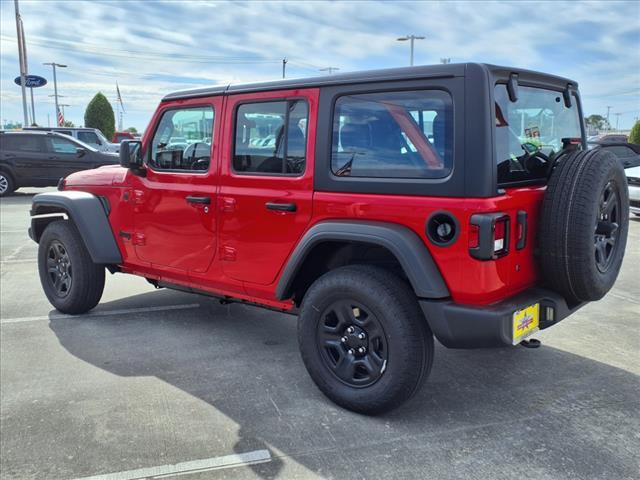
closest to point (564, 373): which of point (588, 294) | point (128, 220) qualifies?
point (588, 294)

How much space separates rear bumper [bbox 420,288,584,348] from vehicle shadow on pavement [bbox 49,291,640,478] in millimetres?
508

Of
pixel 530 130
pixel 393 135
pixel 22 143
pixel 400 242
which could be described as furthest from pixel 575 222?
pixel 22 143

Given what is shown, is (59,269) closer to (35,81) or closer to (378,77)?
(378,77)

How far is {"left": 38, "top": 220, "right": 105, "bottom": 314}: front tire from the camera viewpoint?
4680 millimetres

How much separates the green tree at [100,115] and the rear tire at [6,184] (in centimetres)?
2819

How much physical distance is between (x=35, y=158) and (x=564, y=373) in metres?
13.9

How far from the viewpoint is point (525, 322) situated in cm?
282

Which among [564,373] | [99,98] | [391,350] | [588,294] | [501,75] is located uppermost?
[99,98]

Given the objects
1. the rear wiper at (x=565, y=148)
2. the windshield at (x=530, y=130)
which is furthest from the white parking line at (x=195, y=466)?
the rear wiper at (x=565, y=148)

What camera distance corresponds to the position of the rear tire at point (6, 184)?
14.0m

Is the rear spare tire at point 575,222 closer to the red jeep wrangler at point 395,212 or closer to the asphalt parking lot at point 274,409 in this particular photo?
the red jeep wrangler at point 395,212

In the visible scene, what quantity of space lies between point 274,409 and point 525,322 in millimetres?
1421

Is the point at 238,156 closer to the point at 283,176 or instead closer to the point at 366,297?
the point at 283,176

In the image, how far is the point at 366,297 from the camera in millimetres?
2900
